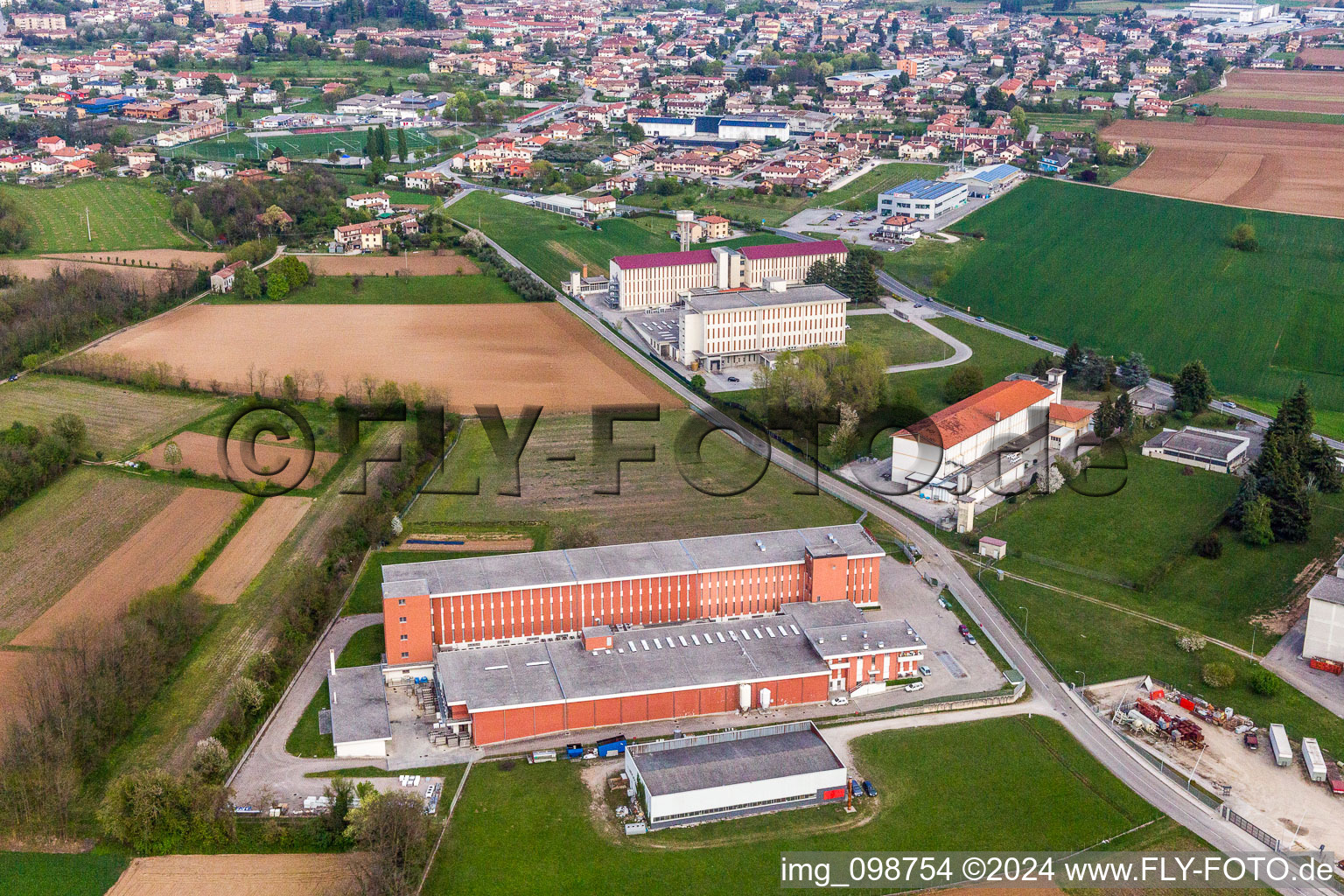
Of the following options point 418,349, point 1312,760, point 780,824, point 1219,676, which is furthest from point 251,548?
point 1312,760

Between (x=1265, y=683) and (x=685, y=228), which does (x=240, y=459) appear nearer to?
(x=1265, y=683)

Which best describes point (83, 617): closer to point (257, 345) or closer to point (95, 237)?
point (257, 345)

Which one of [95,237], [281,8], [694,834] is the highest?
[281,8]

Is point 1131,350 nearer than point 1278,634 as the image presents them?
No

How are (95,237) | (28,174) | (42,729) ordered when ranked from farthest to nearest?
1. (28,174)
2. (95,237)
3. (42,729)

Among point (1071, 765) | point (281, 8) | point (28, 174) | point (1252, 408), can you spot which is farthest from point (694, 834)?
point (281, 8)

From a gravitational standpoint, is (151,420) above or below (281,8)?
below
